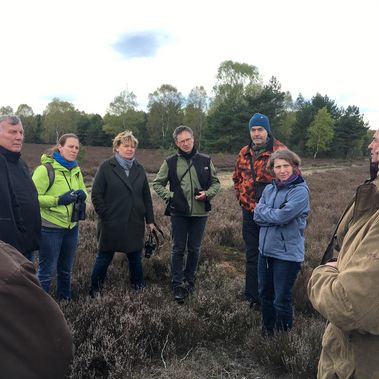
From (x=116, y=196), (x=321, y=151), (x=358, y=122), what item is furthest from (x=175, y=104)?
(x=116, y=196)

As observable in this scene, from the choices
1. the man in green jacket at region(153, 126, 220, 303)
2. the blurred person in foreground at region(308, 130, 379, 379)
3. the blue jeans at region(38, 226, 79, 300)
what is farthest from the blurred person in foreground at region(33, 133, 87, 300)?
the blurred person in foreground at region(308, 130, 379, 379)

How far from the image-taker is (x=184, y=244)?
4.46 m

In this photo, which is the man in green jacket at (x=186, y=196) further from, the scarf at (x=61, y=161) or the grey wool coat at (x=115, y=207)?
the scarf at (x=61, y=161)

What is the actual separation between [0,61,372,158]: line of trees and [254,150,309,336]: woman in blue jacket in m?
33.9

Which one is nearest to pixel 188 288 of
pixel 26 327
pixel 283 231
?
pixel 283 231

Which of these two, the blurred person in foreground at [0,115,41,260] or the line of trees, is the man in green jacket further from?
the line of trees

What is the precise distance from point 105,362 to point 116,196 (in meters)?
1.83

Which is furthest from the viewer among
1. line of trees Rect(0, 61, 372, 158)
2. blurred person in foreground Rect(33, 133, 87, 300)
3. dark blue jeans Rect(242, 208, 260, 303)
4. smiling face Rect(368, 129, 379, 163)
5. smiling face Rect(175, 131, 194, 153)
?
line of trees Rect(0, 61, 372, 158)

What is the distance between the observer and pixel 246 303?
4023mm

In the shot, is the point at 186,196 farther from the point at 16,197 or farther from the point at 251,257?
the point at 16,197

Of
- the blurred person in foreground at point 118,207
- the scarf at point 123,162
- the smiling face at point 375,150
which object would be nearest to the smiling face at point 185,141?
the blurred person in foreground at point 118,207

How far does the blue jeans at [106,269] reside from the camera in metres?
4.07

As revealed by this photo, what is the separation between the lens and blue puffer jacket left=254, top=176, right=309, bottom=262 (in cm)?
310

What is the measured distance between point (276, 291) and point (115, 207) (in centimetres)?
199
